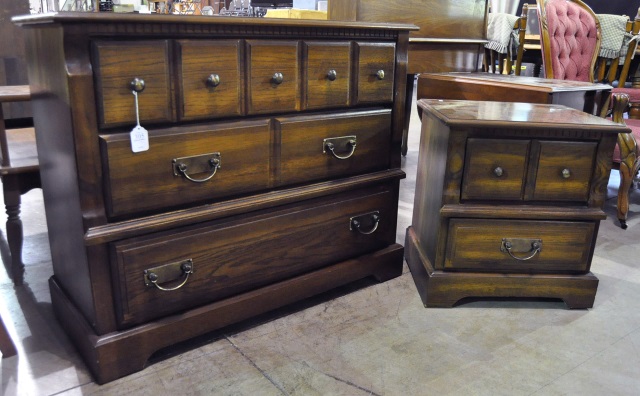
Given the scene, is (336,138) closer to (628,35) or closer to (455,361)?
(455,361)

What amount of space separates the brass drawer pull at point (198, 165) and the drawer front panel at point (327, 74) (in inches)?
13.5

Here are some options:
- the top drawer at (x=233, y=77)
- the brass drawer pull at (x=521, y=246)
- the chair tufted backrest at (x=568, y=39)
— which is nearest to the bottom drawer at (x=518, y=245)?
the brass drawer pull at (x=521, y=246)

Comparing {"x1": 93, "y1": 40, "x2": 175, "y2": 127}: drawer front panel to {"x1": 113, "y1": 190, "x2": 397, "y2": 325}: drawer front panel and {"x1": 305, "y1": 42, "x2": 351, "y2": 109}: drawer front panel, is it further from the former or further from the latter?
{"x1": 305, "y1": 42, "x2": 351, "y2": 109}: drawer front panel

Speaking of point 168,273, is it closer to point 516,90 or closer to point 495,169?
point 495,169

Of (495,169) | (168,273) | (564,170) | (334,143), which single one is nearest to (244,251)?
(168,273)

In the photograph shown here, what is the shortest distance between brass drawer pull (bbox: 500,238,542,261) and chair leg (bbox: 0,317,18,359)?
1.50 m

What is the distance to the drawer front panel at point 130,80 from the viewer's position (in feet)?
4.02

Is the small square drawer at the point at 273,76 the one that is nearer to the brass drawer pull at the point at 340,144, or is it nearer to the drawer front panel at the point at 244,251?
the brass drawer pull at the point at 340,144

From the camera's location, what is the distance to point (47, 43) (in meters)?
1.27

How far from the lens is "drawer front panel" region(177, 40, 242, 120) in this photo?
4.42 ft

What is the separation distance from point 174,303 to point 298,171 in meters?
0.53

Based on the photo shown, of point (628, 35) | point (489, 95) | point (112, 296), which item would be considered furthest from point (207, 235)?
point (628, 35)

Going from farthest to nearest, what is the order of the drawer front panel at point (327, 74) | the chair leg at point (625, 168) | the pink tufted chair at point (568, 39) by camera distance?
1. the pink tufted chair at point (568, 39)
2. the chair leg at point (625, 168)
3. the drawer front panel at point (327, 74)

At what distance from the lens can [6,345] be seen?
4.90ft
